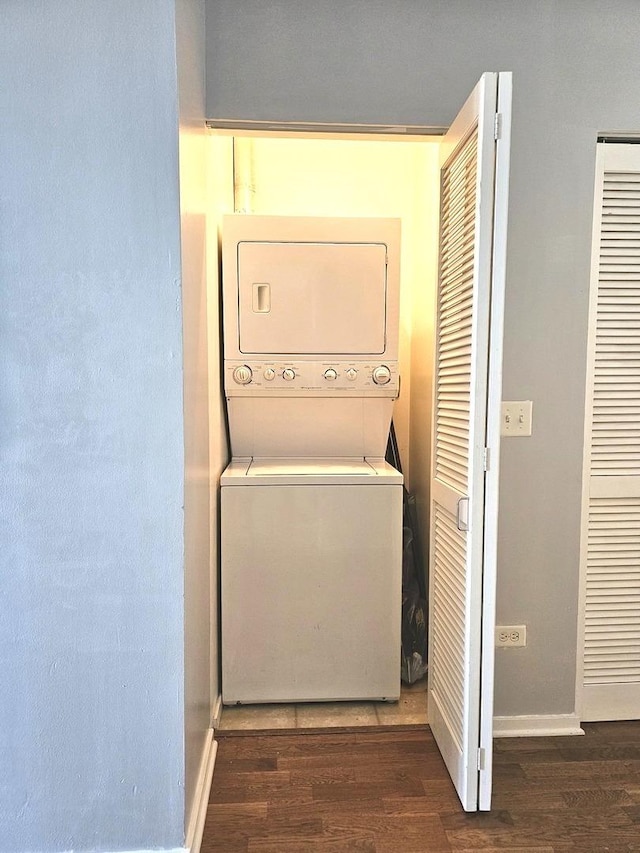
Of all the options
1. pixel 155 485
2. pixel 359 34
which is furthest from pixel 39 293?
pixel 359 34

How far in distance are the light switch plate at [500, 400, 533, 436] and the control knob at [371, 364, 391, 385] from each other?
59 cm

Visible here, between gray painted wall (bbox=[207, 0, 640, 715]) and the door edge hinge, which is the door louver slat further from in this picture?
the door edge hinge

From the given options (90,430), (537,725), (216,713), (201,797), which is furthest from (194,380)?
(537,725)

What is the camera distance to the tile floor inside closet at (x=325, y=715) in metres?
2.15

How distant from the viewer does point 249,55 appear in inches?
72.0

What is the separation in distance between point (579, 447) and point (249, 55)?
1.74m

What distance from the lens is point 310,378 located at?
2.41 metres

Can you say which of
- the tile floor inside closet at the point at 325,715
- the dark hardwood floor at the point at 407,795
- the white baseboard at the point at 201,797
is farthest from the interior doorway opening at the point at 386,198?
the white baseboard at the point at 201,797

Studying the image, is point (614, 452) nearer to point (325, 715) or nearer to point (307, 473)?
point (307, 473)

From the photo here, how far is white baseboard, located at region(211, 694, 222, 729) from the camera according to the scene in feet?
6.88

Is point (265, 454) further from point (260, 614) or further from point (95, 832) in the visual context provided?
point (95, 832)

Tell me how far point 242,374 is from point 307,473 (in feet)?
1.66

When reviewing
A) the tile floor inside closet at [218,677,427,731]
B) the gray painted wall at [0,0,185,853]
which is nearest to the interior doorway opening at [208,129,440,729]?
the tile floor inside closet at [218,677,427,731]

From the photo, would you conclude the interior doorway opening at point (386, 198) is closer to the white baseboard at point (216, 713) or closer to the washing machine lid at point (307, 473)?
the washing machine lid at point (307, 473)
